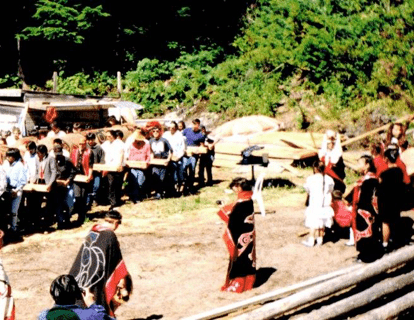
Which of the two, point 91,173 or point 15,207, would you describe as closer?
point 15,207

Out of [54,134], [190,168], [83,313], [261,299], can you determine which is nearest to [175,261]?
[261,299]

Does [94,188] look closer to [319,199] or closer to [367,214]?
[319,199]

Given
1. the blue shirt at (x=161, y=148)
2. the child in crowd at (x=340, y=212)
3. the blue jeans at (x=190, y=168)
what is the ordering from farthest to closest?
the blue jeans at (x=190, y=168), the blue shirt at (x=161, y=148), the child in crowd at (x=340, y=212)

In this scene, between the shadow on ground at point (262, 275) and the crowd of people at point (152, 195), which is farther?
the shadow on ground at point (262, 275)

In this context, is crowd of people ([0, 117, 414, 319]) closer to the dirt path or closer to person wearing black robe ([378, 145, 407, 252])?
person wearing black robe ([378, 145, 407, 252])

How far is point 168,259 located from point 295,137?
31.7 feet

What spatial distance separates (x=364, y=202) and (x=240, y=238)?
7.60 ft

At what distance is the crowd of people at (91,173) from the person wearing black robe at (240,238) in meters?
4.80

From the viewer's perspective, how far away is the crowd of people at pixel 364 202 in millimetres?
10148

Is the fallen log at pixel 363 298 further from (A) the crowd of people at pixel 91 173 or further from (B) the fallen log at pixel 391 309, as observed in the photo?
(A) the crowd of people at pixel 91 173

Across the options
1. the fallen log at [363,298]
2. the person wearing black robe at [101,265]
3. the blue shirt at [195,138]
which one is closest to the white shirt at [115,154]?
the blue shirt at [195,138]

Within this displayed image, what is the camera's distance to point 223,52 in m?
31.7

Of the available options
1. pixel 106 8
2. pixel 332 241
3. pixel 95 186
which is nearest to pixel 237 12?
pixel 106 8

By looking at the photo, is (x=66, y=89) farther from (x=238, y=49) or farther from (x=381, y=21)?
(x=381, y=21)
